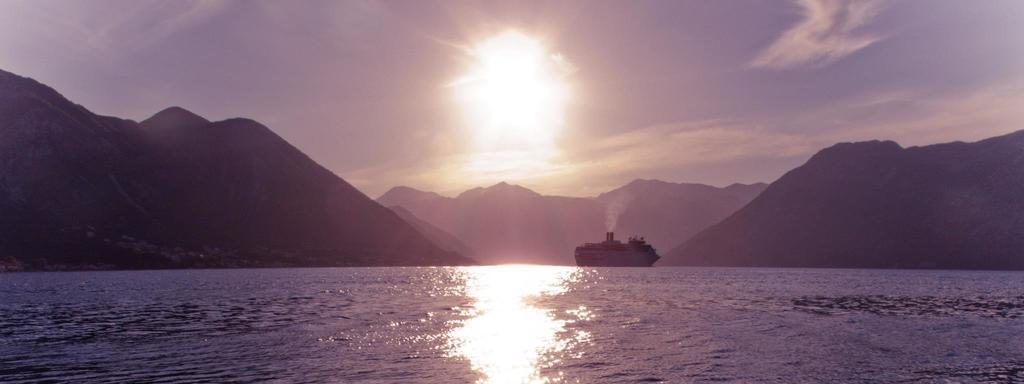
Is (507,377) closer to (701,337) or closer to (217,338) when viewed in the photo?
(701,337)

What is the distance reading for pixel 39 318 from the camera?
232 ft

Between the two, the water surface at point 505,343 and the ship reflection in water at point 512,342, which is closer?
the water surface at point 505,343

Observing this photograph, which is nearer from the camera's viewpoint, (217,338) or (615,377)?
(615,377)

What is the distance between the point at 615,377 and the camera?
126 ft

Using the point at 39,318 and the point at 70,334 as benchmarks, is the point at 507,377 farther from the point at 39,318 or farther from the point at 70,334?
the point at 39,318

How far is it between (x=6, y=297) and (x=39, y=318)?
155 ft

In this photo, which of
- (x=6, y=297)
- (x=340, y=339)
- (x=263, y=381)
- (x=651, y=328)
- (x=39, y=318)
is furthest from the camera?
(x=6, y=297)

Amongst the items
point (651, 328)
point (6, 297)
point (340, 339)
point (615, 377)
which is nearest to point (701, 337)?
point (651, 328)

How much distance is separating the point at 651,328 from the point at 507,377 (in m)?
27.9

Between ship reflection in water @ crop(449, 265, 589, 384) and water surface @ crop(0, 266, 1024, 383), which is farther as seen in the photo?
ship reflection in water @ crop(449, 265, 589, 384)

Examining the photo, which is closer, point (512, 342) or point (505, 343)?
point (505, 343)

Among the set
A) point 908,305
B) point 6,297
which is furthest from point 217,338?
point 908,305

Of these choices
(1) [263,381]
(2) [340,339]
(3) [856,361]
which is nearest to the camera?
(1) [263,381]

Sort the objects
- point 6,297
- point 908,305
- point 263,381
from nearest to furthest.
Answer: point 263,381
point 908,305
point 6,297
